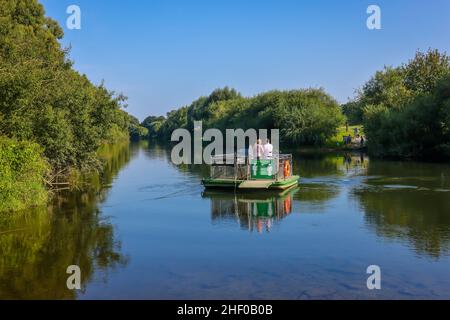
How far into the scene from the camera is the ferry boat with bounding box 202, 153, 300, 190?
29.1 metres

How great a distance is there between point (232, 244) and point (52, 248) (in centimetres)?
568

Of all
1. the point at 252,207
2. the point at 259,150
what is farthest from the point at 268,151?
the point at 252,207

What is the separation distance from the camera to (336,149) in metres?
76.6

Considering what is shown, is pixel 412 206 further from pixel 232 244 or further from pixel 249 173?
pixel 232 244

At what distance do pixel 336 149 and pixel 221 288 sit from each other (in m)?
65.9

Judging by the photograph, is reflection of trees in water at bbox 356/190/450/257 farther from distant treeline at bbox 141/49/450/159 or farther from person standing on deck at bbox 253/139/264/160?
distant treeline at bbox 141/49/450/159

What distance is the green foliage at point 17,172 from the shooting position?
69.7 feet

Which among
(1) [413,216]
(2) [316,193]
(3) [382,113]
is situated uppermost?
(3) [382,113]

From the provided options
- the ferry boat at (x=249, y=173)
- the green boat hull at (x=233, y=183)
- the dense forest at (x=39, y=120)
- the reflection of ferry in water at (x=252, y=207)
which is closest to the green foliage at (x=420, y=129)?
the ferry boat at (x=249, y=173)

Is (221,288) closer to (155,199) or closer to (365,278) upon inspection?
(365,278)

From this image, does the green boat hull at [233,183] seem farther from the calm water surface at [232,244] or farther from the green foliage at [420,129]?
the green foliage at [420,129]

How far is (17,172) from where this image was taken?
22.0 metres

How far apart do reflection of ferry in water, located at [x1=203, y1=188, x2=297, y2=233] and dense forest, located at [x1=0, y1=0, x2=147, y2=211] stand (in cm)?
787
